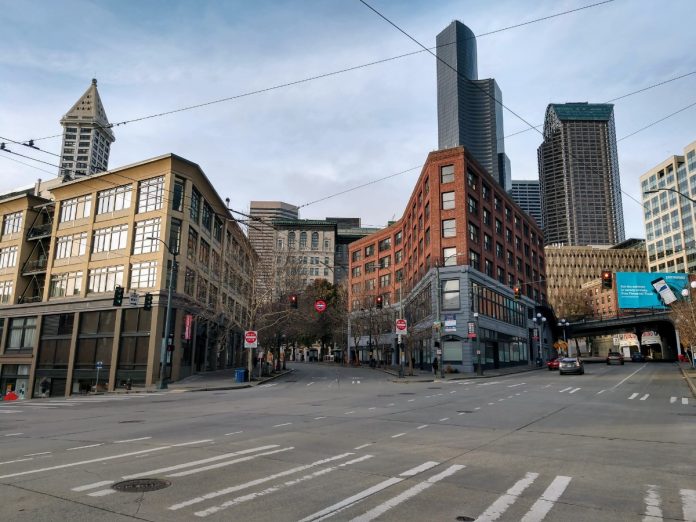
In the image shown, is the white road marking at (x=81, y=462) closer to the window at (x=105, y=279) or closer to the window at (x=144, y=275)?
the window at (x=144, y=275)

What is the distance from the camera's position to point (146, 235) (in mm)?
43469

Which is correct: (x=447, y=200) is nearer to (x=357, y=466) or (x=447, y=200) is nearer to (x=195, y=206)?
(x=195, y=206)

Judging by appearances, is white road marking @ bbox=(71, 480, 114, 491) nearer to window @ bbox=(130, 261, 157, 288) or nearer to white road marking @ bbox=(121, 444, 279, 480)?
white road marking @ bbox=(121, 444, 279, 480)

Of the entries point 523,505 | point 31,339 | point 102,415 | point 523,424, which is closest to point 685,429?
point 523,424

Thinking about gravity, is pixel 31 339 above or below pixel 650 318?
below

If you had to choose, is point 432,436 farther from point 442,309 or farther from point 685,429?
point 442,309

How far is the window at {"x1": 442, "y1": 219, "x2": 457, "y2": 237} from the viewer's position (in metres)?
54.2

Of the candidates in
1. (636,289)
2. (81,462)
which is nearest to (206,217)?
(81,462)

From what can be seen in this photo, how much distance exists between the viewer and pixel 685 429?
515 inches

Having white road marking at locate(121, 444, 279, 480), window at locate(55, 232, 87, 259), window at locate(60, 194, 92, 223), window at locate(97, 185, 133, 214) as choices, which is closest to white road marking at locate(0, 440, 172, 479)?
white road marking at locate(121, 444, 279, 480)

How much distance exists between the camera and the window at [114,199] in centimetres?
4575

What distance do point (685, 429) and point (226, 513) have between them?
12471 millimetres

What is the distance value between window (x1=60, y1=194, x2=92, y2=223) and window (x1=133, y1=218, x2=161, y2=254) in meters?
7.27

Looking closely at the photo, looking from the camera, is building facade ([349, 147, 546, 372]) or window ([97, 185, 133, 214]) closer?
window ([97, 185, 133, 214])
